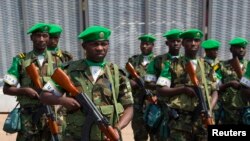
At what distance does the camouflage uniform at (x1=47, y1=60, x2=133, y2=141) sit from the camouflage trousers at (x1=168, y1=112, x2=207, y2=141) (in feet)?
3.75

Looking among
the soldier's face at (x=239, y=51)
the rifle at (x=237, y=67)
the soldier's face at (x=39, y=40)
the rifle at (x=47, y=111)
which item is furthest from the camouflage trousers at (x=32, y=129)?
the soldier's face at (x=239, y=51)

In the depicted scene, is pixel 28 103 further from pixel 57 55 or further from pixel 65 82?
pixel 65 82

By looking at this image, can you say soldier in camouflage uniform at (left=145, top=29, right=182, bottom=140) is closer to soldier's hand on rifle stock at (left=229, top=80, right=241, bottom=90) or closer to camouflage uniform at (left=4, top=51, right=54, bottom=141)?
soldier's hand on rifle stock at (left=229, top=80, right=241, bottom=90)

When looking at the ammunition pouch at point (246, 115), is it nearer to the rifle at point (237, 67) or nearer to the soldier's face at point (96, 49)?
the rifle at point (237, 67)

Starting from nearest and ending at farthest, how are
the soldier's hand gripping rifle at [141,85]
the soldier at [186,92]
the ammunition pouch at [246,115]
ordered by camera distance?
the soldier at [186,92], the ammunition pouch at [246,115], the soldier's hand gripping rifle at [141,85]

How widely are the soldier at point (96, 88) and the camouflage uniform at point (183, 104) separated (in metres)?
1.06

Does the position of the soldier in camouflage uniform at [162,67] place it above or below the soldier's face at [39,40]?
below

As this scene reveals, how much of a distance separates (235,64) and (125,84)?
257 cm

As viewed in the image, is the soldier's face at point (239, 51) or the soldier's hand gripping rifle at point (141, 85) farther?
the soldier's hand gripping rifle at point (141, 85)

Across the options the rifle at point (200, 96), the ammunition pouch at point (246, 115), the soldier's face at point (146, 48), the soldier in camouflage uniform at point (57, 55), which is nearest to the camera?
the rifle at point (200, 96)

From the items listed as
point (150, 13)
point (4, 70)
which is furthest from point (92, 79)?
point (4, 70)

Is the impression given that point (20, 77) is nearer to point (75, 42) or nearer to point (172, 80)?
point (172, 80)

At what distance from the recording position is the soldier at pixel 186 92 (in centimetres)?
399

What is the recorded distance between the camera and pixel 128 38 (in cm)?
816
